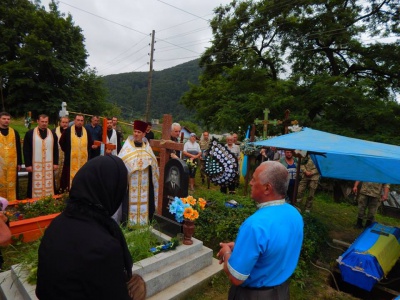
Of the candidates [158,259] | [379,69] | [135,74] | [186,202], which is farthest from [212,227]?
[135,74]

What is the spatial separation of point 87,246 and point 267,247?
3.43 feet

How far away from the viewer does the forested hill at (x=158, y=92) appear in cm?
5275

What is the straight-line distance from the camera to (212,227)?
185 inches

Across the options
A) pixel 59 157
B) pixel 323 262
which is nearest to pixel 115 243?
pixel 323 262

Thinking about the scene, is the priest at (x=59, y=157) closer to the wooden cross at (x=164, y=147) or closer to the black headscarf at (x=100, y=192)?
the wooden cross at (x=164, y=147)

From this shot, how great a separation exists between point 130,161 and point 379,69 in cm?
1328

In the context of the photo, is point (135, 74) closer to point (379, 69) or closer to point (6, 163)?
Answer: point (379, 69)

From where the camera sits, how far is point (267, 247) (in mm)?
1613

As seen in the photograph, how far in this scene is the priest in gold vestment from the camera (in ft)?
16.6

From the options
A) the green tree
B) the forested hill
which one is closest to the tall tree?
the green tree

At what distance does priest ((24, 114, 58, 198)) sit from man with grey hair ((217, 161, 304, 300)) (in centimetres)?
501

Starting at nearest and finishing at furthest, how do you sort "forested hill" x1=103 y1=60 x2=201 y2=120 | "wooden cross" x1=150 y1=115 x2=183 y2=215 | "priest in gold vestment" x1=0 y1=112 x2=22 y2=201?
"wooden cross" x1=150 y1=115 x2=183 y2=215 < "priest in gold vestment" x1=0 y1=112 x2=22 y2=201 < "forested hill" x1=103 y1=60 x2=201 y2=120

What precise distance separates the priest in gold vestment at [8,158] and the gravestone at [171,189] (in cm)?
321

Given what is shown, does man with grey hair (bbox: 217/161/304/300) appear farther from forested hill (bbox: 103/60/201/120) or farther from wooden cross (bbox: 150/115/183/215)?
forested hill (bbox: 103/60/201/120)
